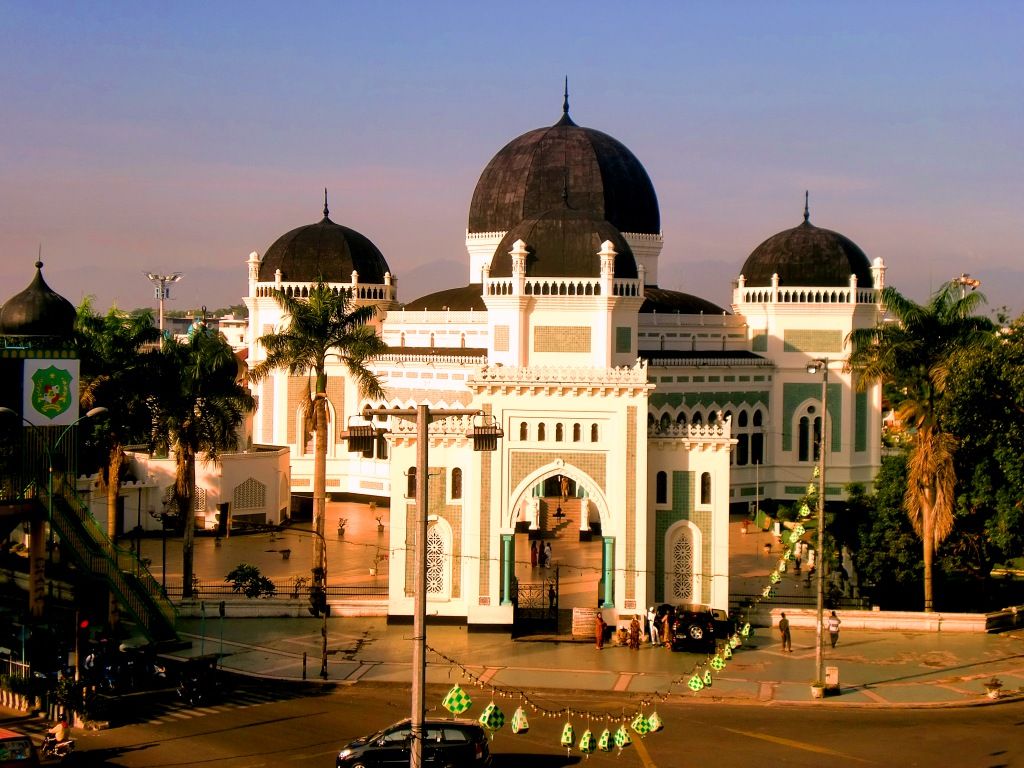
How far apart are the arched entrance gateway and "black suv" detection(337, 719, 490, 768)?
42.2 feet

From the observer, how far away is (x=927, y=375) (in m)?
39.0

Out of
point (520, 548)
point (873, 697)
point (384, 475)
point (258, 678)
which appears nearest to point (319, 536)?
point (258, 678)

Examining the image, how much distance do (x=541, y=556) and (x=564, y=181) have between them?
20.7 meters

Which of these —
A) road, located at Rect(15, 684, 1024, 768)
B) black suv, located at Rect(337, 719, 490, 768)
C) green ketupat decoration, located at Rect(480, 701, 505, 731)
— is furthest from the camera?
road, located at Rect(15, 684, 1024, 768)

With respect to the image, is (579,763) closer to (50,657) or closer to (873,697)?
(873,697)

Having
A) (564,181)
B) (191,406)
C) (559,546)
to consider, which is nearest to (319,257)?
(564,181)

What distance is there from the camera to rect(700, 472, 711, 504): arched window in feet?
124

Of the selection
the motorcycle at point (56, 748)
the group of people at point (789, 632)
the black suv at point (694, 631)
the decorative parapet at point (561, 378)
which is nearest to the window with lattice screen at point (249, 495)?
the decorative parapet at point (561, 378)

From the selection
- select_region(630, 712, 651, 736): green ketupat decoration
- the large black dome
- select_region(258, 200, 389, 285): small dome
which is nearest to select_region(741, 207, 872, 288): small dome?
the large black dome

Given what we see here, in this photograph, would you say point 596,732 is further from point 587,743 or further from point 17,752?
point 17,752

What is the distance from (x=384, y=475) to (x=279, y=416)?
5904 millimetres

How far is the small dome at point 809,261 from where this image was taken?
61.8 m

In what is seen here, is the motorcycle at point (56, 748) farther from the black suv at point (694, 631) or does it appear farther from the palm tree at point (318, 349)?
the black suv at point (694, 631)

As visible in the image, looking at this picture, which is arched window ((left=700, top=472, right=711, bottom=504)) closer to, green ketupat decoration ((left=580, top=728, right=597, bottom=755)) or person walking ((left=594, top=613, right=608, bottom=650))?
person walking ((left=594, top=613, right=608, bottom=650))
